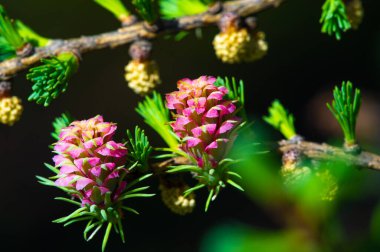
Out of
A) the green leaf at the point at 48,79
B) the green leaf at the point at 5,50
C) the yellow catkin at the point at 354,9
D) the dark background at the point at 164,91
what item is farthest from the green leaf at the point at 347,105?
the dark background at the point at 164,91

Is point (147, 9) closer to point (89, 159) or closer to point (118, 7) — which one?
point (118, 7)

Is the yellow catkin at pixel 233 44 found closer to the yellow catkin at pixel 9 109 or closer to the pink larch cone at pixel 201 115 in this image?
the pink larch cone at pixel 201 115

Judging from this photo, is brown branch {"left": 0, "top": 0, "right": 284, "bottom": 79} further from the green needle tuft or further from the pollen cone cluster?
the pollen cone cluster

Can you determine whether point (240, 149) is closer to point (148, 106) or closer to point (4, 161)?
point (148, 106)

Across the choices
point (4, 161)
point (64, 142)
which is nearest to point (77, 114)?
point (4, 161)

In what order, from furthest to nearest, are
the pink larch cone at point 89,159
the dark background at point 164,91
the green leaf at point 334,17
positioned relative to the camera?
1. the dark background at point 164,91
2. the green leaf at point 334,17
3. the pink larch cone at point 89,159

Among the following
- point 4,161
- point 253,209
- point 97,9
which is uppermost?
point 97,9

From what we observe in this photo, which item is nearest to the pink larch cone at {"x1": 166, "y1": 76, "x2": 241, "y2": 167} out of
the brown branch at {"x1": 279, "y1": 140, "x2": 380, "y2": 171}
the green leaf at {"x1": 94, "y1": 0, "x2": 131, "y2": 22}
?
the brown branch at {"x1": 279, "y1": 140, "x2": 380, "y2": 171}
